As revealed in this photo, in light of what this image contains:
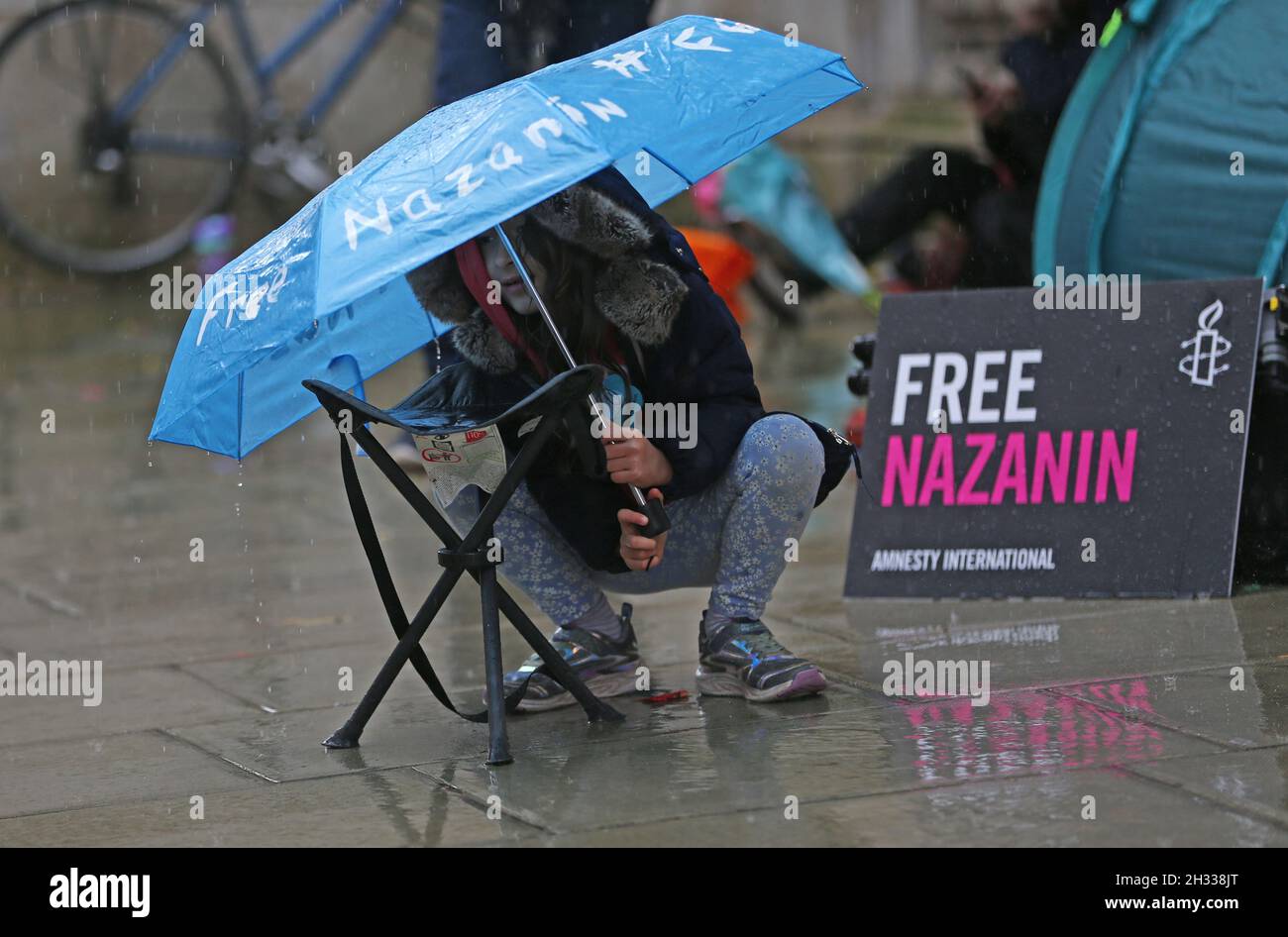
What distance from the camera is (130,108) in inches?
397

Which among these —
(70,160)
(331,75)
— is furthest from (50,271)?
(331,75)

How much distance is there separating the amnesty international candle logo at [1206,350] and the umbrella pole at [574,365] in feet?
5.46

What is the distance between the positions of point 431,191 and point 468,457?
0.62 meters

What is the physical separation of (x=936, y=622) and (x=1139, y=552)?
1.79ft

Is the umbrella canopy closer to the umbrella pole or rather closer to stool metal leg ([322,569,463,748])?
the umbrella pole

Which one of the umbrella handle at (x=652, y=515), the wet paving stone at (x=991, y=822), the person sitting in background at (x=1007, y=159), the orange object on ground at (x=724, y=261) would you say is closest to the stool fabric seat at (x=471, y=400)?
the umbrella handle at (x=652, y=515)

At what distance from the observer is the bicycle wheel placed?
10.1m

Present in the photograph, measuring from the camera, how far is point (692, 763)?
11.5 feet

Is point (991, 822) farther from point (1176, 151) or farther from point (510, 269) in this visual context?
point (1176, 151)

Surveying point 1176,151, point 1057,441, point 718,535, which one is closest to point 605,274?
point 718,535

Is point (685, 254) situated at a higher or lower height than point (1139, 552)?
higher

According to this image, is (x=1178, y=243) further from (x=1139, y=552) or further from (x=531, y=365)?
(x=531, y=365)

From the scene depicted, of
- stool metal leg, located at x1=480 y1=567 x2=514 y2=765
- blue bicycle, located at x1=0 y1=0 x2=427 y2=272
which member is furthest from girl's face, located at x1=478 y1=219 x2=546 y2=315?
blue bicycle, located at x1=0 y1=0 x2=427 y2=272

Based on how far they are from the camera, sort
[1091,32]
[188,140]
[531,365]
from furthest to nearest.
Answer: [188,140]
[1091,32]
[531,365]
